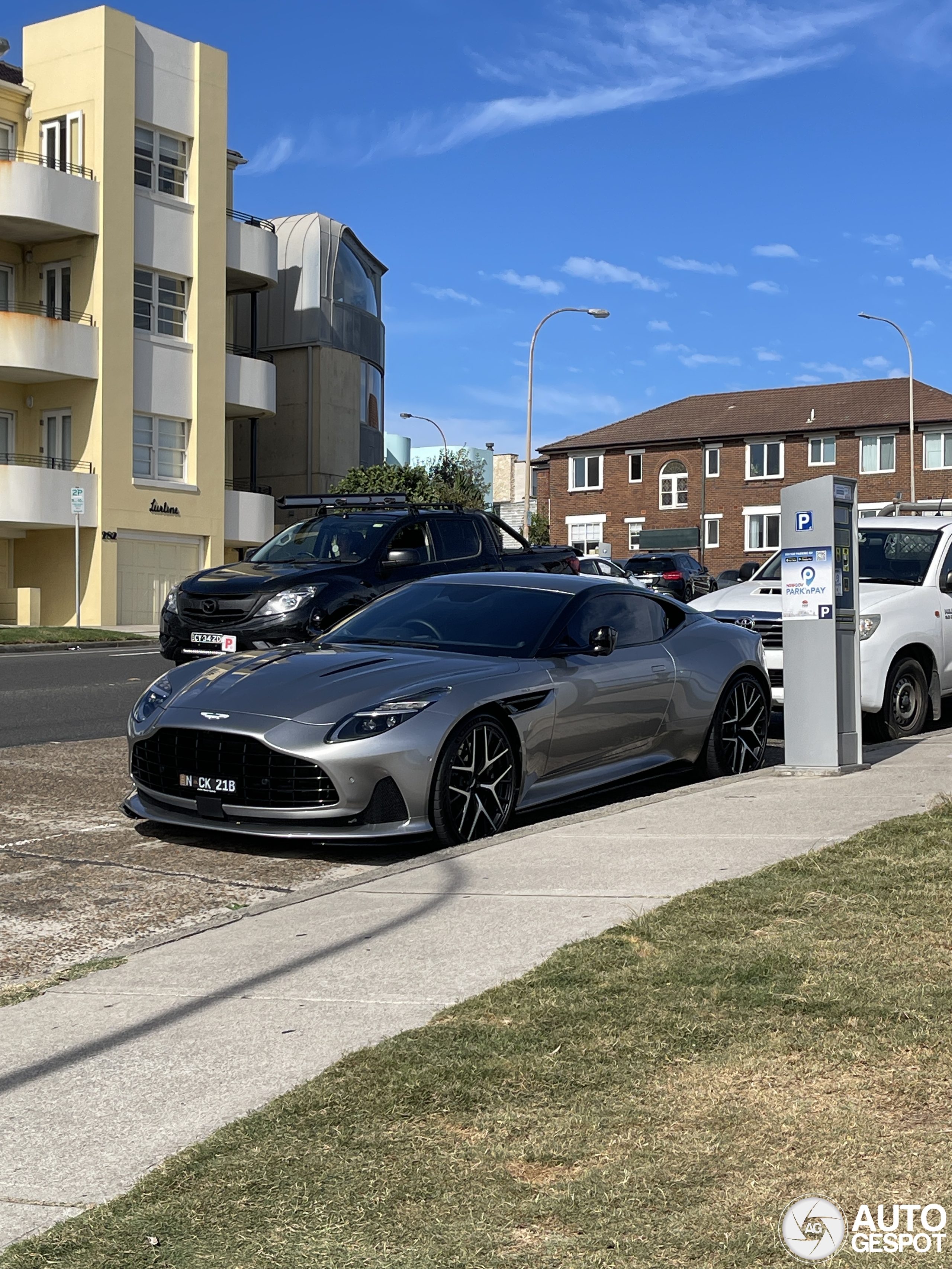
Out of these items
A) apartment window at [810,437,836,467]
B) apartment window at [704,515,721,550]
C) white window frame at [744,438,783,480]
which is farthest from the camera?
apartment window at [704,515,721,550]

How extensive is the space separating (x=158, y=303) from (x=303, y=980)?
35784 mm

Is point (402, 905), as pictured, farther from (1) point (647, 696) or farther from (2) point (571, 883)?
(1) point (647, 696)

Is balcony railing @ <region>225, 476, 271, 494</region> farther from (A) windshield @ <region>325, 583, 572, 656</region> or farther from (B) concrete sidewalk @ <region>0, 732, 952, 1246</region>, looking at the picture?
(B) concrete sidewalk @ <region>0, 732, 952, 1246</region>

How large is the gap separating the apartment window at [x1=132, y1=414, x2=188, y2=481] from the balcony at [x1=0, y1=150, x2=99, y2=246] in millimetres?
4836

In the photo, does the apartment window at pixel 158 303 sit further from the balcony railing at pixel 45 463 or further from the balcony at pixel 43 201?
the balcony railing at pixel 45 463

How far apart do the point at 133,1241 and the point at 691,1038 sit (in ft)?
5.30

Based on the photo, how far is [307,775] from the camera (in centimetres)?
696

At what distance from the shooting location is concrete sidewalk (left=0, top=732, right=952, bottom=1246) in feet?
11.6

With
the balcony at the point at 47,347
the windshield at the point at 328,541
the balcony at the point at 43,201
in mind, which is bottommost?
the windshield at the point at 328,541

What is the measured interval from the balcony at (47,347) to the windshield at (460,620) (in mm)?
28537

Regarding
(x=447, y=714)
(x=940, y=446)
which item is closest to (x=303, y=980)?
(x=447, y=714)

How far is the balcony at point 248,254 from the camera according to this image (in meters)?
40.7

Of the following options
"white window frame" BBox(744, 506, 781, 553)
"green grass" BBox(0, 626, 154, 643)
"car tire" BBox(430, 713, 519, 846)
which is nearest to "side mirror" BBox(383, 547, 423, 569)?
"car tire" BBox(430, 713, 519, 846)

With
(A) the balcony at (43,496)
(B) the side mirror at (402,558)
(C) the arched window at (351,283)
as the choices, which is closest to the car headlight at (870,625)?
(B) the side mirror at (402,558)
